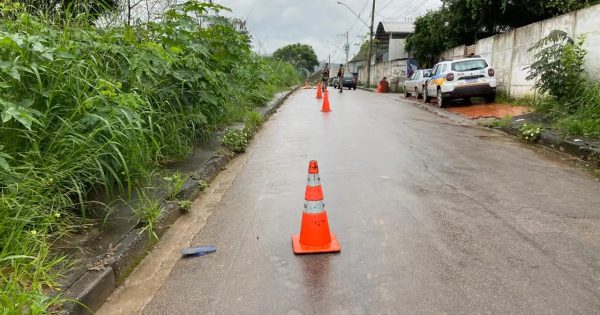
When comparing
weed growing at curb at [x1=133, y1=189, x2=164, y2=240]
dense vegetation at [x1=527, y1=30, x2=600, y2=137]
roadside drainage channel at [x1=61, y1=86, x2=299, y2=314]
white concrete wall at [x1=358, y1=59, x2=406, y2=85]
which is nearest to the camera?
roadside drainage channel at [x1=61, y1=86, x2=299, y2=314]

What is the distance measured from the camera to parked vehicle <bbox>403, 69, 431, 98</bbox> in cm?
2262

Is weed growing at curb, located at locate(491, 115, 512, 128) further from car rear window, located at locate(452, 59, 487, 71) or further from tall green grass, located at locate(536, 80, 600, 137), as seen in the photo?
car rear window, located at locate(452, 59, 487, 71)

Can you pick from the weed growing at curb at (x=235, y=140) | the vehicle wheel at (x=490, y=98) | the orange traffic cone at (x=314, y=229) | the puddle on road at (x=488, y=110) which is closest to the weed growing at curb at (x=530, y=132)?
the puddle on road at (x=488, y=110)

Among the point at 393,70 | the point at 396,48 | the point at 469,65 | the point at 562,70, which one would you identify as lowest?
the point at 393,70

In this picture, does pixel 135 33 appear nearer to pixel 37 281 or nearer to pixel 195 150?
pixel 195 150

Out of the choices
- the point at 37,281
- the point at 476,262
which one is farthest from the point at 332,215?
the point at 37,281

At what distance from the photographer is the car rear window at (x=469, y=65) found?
1590 cm

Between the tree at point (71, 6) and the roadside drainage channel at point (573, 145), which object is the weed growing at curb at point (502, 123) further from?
the tree at point (71, 6)

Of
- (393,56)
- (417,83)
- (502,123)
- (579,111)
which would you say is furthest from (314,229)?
(393,56)

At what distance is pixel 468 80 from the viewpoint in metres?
15.9

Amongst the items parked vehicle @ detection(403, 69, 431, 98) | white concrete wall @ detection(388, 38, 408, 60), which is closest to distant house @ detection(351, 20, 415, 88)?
white concrete wall @ detection(388, 38, 408, 60)

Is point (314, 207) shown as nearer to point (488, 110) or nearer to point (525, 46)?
point (488, 110)

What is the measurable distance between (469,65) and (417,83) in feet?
23.8

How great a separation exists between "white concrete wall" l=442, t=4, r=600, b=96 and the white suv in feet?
3.06
